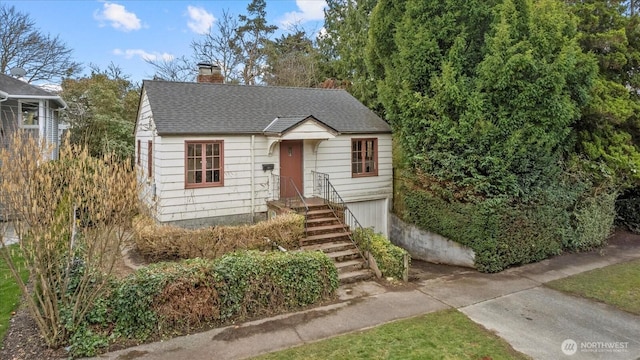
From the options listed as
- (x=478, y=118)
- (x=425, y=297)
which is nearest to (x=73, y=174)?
(x=425, y=297)

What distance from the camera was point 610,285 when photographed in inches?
347

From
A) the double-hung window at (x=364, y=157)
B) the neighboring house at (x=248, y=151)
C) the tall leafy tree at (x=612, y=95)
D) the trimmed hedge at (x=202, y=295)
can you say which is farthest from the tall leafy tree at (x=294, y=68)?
the trimmed hedge at (x=202, y=295)

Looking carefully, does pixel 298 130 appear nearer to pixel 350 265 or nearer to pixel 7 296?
pixel 350 265

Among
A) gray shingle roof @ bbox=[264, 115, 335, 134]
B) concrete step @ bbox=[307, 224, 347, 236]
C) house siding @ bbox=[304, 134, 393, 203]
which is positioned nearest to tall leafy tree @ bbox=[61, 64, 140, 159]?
gray shingle roof @ bbox=[264, 115, 335, 134]

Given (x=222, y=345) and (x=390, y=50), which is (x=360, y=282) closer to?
(x=222, y=345)

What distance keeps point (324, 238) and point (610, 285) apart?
7241 millimetres

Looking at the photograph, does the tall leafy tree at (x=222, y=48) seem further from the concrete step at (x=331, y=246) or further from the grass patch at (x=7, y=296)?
the grass patch at (x=7, y=296)

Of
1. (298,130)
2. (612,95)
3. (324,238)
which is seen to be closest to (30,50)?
(298,130)

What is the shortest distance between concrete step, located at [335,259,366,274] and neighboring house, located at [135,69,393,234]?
3643 millimetres

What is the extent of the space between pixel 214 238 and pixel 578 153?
12.6 m

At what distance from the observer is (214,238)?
886 cm

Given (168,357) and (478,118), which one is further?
(478,118)

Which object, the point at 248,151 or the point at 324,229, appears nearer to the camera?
the point at 324,229

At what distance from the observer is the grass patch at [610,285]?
7891mm
